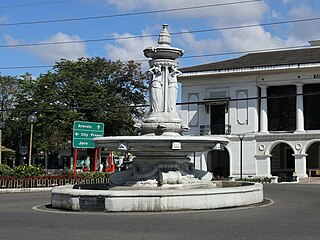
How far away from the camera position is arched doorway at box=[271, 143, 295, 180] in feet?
172

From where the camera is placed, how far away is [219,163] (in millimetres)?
55125

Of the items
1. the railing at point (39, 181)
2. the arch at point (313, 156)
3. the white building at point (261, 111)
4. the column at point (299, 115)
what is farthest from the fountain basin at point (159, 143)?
the arch at point (313, 156)

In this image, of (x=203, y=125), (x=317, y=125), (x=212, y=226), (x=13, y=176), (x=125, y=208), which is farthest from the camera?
(x=203, y=125)

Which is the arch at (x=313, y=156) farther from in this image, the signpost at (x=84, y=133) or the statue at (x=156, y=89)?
the statue at (x=156, y=89)

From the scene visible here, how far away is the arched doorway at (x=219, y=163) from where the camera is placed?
5381 cm

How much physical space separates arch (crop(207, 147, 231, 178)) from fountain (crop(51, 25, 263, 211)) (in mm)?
35587

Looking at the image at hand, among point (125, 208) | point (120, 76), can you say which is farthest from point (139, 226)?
point (120, 76)

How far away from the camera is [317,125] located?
162 ft

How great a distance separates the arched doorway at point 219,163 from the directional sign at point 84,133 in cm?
2123

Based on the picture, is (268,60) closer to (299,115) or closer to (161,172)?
(299,115)

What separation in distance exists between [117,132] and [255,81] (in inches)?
551

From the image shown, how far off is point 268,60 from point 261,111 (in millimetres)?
4983

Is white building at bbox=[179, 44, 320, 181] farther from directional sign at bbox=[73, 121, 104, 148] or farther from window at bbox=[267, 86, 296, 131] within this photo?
directional sign at bbox=[73, 121, 104, 148]

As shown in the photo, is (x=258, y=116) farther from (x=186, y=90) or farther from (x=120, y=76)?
(x=120, y=76)
